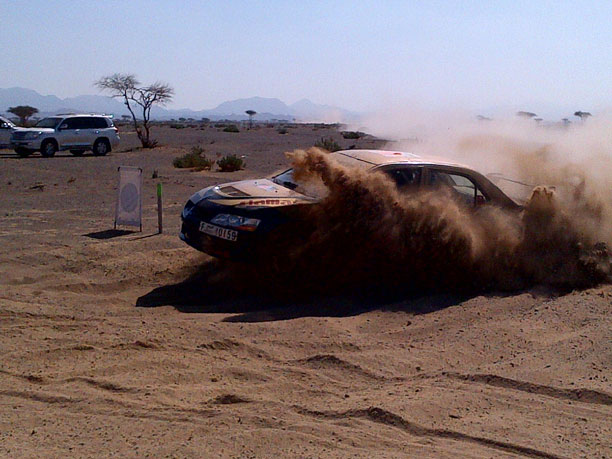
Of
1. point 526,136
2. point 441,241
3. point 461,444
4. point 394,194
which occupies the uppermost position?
point 526,136

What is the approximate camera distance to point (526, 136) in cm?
1330

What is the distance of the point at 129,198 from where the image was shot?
35.4 ft

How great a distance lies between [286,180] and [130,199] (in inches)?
136

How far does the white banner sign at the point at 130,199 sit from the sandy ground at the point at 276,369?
186 cm

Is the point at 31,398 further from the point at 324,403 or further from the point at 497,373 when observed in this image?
the point at 497,373

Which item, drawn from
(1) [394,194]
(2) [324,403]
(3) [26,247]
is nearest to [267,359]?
(2) [324,403]

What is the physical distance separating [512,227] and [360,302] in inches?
87.1

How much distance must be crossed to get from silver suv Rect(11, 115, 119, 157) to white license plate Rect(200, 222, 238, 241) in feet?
80.5

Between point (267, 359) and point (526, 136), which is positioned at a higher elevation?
point (526, 136)

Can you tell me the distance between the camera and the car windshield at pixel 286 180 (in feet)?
27.1

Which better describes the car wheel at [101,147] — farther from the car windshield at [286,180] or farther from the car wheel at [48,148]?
the car windshield at [286,180]

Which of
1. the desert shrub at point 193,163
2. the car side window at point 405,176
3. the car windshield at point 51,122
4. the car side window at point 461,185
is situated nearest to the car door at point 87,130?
the car windshield at point 51,122

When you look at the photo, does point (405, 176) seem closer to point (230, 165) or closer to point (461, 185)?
point (461, 185)

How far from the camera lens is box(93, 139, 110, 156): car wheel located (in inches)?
1240
